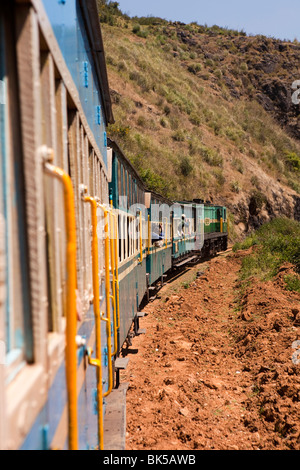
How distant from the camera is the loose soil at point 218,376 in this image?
5.40m

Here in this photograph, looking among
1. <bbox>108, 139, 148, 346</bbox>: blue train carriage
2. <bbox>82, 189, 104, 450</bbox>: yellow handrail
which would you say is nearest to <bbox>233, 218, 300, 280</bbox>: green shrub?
<bbox>108, 139, 148, 346</bbox>: blue train carriage

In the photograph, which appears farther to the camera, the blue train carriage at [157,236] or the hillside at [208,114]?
the hillside at [208,114]

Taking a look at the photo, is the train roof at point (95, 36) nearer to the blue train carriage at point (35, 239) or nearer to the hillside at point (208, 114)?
the blue train carriage at point (35, 239)

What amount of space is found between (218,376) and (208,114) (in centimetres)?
4102

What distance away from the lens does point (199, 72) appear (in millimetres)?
56562

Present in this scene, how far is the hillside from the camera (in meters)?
33.4

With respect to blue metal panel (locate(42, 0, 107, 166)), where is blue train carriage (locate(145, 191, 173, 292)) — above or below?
below

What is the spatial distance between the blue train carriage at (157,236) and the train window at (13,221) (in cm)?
911

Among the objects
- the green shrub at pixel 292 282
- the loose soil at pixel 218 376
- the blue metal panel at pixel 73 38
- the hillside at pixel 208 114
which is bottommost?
the loose soil at pixel 218 376

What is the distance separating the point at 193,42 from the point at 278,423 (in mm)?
67943

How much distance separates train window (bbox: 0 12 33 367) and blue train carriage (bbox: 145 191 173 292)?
29.9 feet

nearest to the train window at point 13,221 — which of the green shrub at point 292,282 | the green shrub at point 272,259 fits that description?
the green shrub at point 292,282

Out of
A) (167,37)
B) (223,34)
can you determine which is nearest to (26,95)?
(167,37)

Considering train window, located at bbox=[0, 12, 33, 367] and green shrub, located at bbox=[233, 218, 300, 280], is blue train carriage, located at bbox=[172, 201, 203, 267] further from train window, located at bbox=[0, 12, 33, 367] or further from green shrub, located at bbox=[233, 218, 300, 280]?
train window, located at bbox=[0, 12, 33, 367]
